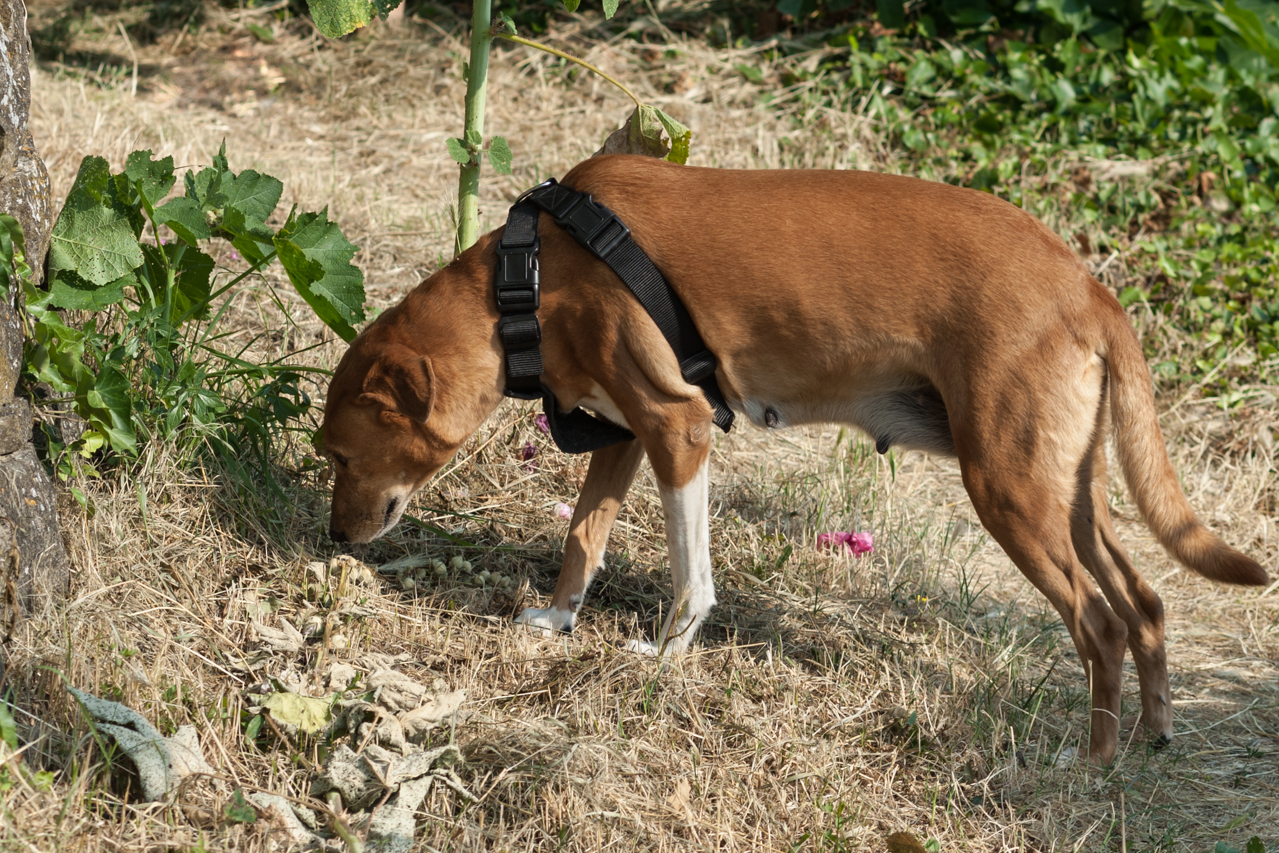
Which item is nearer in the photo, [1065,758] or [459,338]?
[1065,758]

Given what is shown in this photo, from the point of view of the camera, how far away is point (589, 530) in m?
3.67

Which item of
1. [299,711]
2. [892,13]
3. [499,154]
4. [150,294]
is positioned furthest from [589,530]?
[892,13]

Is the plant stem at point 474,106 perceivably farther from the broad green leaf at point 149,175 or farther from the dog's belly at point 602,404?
the broad green leaf at point 149,175

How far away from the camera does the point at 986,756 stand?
3100 mm

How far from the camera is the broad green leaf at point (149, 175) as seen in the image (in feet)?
10.7

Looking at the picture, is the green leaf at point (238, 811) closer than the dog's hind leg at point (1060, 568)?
Yes

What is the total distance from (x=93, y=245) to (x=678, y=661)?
2.07m

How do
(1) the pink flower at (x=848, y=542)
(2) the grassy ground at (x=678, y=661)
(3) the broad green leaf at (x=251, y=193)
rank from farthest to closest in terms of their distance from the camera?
(1) the pink flower at (x=848, y=542)
(3) the broad green leaf at (x=251, y=193)
(2) the grassy ground at (x=678, y=661)

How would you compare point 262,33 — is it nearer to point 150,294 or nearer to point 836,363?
point 150,294

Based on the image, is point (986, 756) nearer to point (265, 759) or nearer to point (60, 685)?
point (265, 759)

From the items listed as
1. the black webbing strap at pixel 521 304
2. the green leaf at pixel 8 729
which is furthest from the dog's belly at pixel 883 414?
the green leaf at pixel 8 729

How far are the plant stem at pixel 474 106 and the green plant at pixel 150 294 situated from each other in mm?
535

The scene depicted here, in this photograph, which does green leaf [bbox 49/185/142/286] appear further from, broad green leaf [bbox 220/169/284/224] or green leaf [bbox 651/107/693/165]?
green leaf [bbox 651/107/693/165]

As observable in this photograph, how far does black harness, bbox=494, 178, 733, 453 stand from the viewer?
3.21 metres
